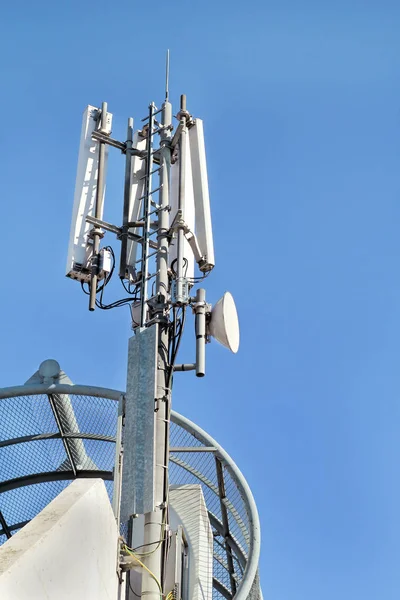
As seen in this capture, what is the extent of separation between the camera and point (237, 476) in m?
12.4

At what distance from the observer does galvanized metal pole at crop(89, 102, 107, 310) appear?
33.7ft

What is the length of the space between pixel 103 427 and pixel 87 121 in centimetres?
483

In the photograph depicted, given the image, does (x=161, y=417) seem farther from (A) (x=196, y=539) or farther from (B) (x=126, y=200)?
(B) (x=126, y=200)

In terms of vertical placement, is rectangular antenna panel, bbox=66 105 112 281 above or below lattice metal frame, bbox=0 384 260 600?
above

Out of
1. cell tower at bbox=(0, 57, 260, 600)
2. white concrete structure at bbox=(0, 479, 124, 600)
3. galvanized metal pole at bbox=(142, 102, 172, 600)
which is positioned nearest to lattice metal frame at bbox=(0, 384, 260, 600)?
cell tower at bbox=(0, 57, 260, 600)

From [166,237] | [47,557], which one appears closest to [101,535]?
[47,557]

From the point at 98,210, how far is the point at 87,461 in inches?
206

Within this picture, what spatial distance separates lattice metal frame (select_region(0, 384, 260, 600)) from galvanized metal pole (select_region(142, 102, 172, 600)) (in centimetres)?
251

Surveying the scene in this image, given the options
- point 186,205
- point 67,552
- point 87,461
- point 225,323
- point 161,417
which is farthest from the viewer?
point 87,461

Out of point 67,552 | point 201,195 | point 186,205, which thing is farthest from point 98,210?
point 67,552

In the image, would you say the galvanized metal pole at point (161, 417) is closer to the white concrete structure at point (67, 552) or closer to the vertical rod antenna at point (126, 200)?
the vertical rod antenna at point (126, 200)

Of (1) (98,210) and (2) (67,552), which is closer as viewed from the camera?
(2) (67,552)

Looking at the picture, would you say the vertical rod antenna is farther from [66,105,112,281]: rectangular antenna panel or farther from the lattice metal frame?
the lattice metal frame

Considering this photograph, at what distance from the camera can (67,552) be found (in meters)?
5.96
